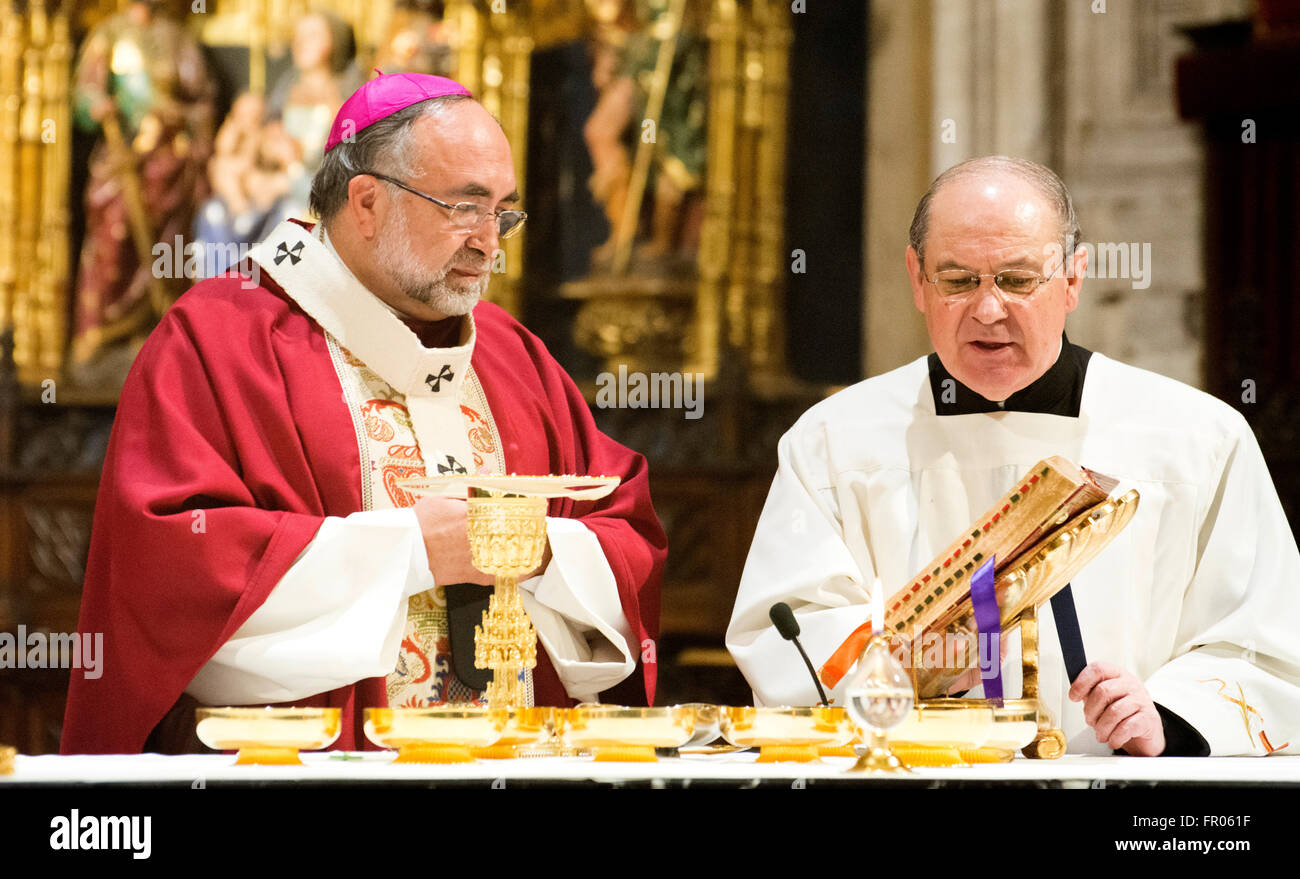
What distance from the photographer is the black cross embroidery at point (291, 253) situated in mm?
3951

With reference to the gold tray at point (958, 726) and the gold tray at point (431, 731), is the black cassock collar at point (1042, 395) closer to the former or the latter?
the gold tray at point (958, 726)

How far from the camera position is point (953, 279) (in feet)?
11.0

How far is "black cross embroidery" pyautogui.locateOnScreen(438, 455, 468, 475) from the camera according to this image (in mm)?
3871

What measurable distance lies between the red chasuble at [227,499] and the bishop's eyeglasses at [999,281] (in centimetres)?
93

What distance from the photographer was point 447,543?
3.46 meters

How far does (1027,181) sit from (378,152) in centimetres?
149

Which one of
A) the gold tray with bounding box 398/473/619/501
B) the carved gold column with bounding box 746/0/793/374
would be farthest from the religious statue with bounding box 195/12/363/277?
the gold tray with bounding box 398/473/619/501

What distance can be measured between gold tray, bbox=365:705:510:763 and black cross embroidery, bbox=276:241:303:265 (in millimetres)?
1585

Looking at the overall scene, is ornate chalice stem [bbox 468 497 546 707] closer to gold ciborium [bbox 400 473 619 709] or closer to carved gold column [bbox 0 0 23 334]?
gold ciborium [bbox 400 473 619 709]

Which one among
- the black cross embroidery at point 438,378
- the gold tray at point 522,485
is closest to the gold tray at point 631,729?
the gold tray at point 522,485

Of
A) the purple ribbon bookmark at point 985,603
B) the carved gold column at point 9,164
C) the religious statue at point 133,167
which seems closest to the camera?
the purple ribbon bookmark at point 985,603

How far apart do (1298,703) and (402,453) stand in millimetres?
1970

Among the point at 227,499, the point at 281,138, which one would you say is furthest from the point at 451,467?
the point at 281,138

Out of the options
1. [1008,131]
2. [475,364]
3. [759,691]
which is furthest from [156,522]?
[1008,131]
